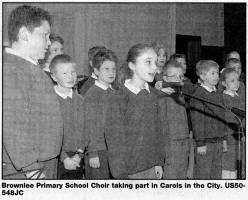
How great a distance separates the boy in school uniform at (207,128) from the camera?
157 centimetres

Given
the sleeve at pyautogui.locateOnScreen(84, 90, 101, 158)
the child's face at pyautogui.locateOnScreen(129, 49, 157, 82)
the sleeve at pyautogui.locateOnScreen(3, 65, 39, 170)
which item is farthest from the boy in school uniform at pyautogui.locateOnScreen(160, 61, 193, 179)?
the sleeve at pyautogui.locateOnScreen(3, 65, 39, 170)

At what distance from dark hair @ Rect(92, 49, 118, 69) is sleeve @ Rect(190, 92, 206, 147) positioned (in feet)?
1.04

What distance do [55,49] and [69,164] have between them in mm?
378

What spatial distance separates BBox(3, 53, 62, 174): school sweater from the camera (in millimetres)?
1251

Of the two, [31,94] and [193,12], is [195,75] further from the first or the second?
[31,94]

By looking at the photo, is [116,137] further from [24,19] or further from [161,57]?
[24,19]

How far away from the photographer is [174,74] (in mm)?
1587

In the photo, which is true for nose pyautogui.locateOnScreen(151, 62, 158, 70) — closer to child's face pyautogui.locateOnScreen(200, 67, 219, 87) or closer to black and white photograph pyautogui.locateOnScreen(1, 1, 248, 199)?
black and white photograph pyautogui.locateOnScreen(1, 1, 248, 199)

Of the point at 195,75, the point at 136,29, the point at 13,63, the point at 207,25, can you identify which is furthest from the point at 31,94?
the point at 207,25

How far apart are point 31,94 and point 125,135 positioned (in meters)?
0.33

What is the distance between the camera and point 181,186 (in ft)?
4.84

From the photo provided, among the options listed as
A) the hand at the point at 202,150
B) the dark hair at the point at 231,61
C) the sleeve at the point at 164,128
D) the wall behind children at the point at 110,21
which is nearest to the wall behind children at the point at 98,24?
the wall behind children at the point at 110,21

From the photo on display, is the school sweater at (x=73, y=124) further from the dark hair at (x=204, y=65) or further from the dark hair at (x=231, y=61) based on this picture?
the dark hair at (x=231, y=61)

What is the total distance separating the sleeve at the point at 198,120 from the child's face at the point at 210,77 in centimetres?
9
